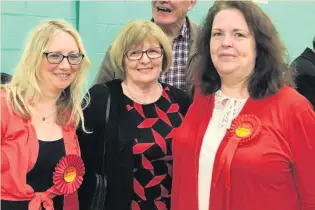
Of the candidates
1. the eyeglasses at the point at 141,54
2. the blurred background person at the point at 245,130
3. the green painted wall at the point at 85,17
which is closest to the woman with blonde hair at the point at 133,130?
the eyeglasses at the point at 141,54

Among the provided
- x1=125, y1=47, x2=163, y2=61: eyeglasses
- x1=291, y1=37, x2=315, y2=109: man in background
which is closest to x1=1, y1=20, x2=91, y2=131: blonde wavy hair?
x1=125, y1=47, x2=163, y2=61: eyeglasses

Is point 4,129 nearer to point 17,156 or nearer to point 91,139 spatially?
point 17,156

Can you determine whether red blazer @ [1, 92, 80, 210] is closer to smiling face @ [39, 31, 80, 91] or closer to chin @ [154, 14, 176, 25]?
smiling face @ [39, 31, 80, 91]

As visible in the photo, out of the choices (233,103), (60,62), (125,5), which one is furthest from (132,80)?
(125,5)

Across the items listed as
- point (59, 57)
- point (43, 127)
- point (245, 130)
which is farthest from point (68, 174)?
point (245, 130)

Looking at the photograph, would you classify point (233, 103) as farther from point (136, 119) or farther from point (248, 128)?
point (136, 119)

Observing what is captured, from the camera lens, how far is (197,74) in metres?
1.86

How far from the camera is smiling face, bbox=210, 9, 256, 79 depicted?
5.22ft

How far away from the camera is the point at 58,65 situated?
1655 mm

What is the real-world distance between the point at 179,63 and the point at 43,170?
3.40 ft

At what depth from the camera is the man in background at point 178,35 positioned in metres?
2.31

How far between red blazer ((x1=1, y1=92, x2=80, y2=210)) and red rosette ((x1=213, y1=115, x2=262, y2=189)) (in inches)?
25.8

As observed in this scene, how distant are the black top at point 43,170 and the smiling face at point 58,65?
0.23m

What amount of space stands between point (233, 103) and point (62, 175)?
2.29ft
